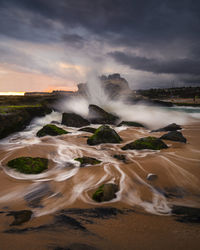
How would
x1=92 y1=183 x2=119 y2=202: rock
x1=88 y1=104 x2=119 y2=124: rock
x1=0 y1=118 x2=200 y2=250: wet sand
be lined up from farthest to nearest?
x1=88 y1=104 x2=119 y2=124: rock → x1=92 y1=183 x2=119 y2=202: rock → x1=0 y1=118 x2=200 y2=250: wet sand

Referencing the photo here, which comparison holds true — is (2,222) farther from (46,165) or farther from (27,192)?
(46,165)

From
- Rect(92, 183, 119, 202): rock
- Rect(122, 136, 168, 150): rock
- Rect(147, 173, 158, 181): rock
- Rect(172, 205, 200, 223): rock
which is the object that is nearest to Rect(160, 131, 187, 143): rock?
Rect(122, 136, 168, 150): rock

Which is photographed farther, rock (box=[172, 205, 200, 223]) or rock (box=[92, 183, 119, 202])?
rock (box=[92, 183, 119, 202])

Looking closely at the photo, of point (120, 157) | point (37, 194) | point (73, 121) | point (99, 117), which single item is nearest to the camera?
point (37, 194)

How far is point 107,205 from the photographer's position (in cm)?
253

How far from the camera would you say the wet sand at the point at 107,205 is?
176 centimetres

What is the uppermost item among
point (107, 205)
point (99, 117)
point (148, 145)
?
point (99, 117)

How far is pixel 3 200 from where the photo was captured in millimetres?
2785

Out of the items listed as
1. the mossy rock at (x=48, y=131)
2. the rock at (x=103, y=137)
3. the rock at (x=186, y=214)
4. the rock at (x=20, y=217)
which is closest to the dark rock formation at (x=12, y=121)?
the mossy rock at (x=48, y=131)

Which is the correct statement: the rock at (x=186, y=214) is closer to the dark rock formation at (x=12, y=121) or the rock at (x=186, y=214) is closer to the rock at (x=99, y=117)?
the dark rock formation at (x=12, y=121)

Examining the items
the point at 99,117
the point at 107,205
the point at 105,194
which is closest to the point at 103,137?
the point at 105,194

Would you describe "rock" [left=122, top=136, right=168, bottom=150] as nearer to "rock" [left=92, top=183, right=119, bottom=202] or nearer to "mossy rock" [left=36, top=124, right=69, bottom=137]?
"rock" [left=92, top=183, right=119, bottom=202]

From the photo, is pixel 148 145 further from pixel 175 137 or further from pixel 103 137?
pixel 103 137

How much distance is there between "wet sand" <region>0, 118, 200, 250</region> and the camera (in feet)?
5.79
